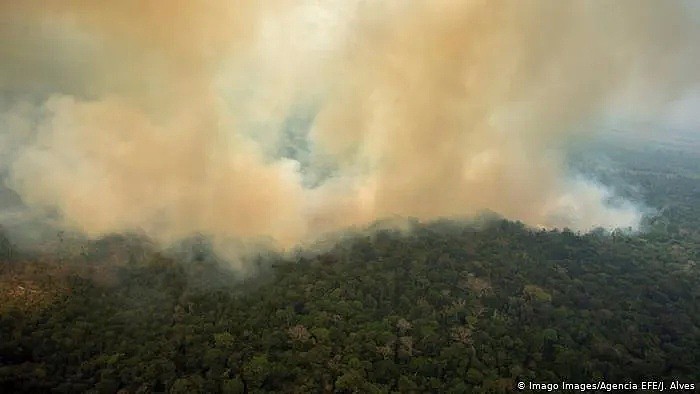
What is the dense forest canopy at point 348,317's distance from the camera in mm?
30516

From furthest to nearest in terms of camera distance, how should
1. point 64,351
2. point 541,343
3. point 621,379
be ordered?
1. point 541,343
2. point 621,379
3. point 64,351

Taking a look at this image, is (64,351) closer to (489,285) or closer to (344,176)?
(489,285)

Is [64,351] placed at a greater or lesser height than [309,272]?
lesser

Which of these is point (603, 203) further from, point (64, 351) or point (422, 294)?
point (64, 351)

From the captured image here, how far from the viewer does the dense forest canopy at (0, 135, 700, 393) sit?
3052cm

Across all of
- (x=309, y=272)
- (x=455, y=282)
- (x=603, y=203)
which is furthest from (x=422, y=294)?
(x=603, y=203)

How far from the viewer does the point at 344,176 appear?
2766 inches

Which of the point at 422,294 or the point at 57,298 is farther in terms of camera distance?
the point at 422,294

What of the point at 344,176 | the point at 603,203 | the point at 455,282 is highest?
the point at 603,203

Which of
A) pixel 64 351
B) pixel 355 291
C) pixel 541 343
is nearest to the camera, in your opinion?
pixel 64 351

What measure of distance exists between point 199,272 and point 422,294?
1604 cm

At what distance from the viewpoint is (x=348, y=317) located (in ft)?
121

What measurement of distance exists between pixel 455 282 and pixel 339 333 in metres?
12.7

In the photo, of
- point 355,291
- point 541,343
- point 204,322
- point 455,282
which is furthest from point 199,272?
point 541,343
